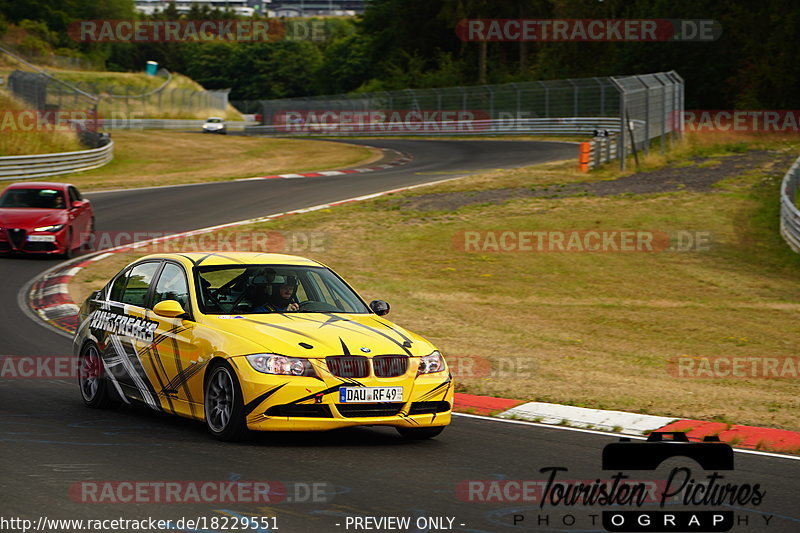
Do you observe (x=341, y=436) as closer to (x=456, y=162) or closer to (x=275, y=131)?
(x=456, y=162)

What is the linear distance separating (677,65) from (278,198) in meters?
49.1

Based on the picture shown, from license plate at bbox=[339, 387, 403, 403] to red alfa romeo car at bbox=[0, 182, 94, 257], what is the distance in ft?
49.7

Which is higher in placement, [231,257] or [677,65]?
[677,65]

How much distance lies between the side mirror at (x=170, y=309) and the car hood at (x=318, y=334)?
214 mm

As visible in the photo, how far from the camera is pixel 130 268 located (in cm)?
992

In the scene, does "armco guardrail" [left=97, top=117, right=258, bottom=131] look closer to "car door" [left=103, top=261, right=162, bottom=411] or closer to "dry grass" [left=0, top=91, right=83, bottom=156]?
"dry grass" [left=0, top=91, right=83, bottom=156]

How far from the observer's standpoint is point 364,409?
7.97 meters

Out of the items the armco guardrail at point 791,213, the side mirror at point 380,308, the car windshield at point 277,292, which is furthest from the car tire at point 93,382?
the armco guardrail at point 791,213

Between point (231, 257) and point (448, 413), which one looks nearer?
point (448, 413)

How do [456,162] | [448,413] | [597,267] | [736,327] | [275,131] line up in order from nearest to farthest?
[448,413] → [736,327] → [597,267] → [456,162] → [275,131]

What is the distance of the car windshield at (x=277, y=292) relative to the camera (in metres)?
8.95

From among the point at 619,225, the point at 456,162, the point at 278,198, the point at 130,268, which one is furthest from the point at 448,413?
the point at 456,162

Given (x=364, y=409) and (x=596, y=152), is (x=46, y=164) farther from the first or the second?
(x=364, y=409)

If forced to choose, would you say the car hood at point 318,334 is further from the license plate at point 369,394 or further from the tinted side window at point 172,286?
the tinted side window at point 172,286
